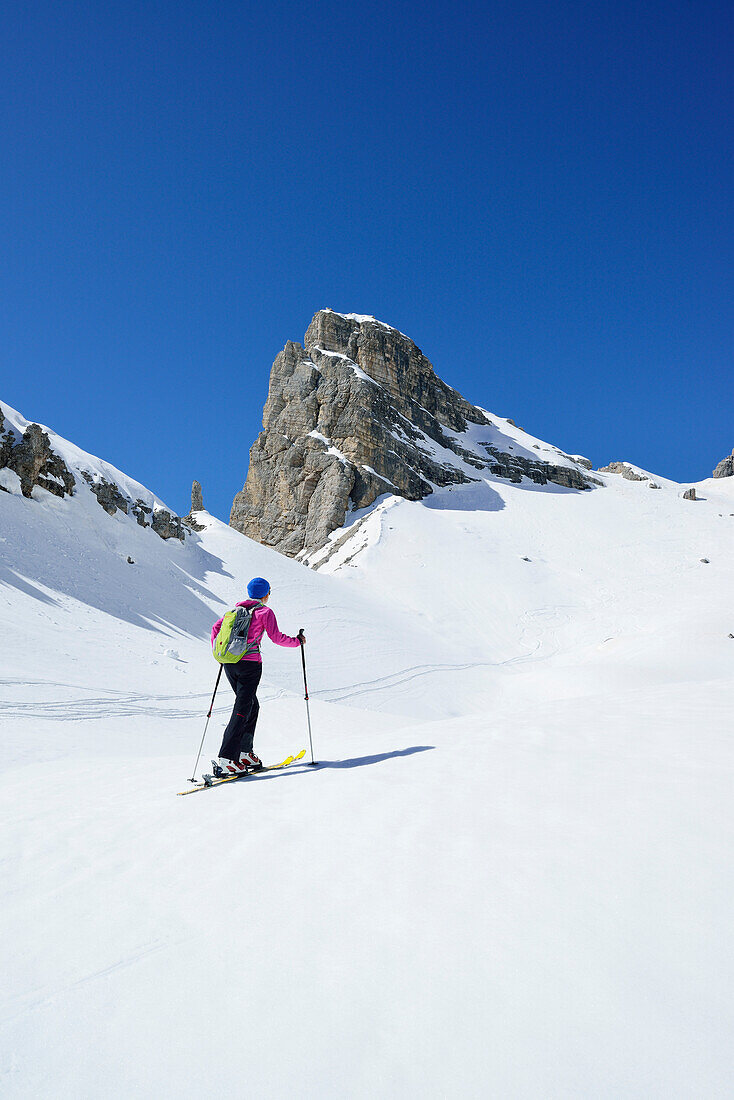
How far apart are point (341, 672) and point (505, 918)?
16.1 meters

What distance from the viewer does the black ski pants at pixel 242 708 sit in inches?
244

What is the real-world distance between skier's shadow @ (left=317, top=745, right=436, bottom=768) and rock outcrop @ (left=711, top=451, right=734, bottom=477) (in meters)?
96.6

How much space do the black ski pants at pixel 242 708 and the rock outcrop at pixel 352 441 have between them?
41.4 metres

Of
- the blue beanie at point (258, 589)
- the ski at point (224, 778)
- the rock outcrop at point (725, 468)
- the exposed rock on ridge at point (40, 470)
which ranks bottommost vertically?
the ski at point (224, 778)

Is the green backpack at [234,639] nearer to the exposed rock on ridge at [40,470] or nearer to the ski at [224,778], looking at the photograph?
the ski at [224,778]

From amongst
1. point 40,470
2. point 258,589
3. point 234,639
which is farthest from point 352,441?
point 234,639

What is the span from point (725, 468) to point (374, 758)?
322 ft

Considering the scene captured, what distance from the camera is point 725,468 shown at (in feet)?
278

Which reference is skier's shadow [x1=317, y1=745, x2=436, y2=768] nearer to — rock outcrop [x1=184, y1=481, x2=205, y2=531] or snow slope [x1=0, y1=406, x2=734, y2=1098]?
snow slope [x1=0, y1=406, x2=734, y2=1098]

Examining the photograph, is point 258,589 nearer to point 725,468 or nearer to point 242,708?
point 242,708

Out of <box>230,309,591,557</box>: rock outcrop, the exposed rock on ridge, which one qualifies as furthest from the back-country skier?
<box>230,309,591,557</box>: rock outcrop

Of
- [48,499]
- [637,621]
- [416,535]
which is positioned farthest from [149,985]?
[416,535]

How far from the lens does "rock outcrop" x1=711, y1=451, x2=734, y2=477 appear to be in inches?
3314

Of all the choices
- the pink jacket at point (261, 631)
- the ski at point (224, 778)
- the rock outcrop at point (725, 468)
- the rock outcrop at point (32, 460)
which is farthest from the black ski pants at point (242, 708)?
the rock outcrop at point (725, 468)
